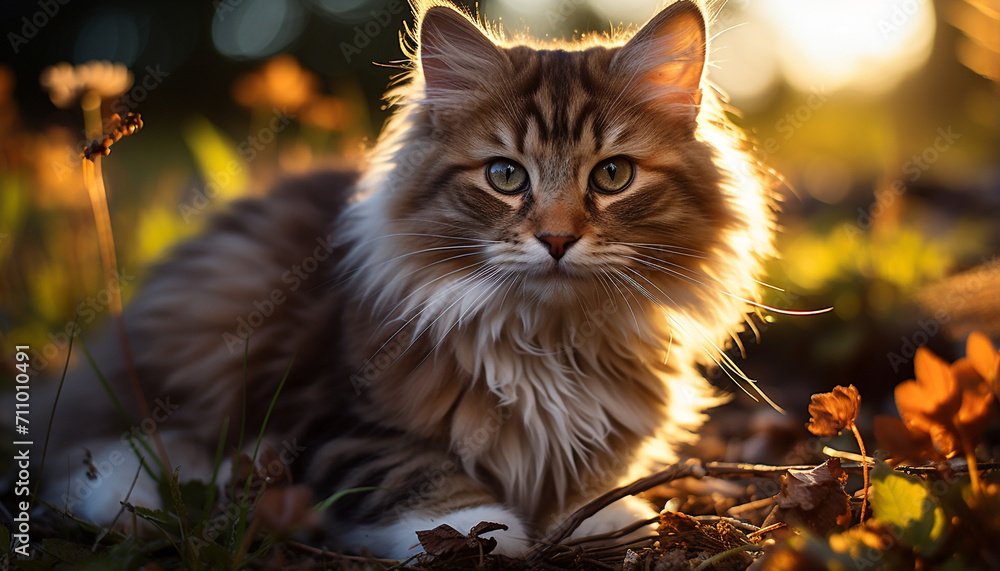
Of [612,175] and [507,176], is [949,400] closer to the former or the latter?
[612,175]

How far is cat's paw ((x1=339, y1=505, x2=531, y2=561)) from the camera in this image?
131 cm

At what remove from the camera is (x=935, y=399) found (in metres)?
0.95

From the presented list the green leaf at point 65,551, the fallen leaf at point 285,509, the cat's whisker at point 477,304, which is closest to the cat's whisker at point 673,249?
the cat's whisker at point 477,304

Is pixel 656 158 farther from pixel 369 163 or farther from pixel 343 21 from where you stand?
pixel 343 21

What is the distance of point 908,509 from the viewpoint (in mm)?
886

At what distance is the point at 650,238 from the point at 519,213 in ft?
1.07

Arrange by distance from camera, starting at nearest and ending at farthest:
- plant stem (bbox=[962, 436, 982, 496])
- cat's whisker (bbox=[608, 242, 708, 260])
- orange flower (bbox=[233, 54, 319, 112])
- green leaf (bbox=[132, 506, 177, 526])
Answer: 1. plant stem (bbox=[962, 436, 982, 496])
2. green leaf (bbox=[132, 506, 177, 526])
3. cat's whisker (bbox=[608, 242, 708, 260])
4. orange flower (bbox=[233, 54, 319, 112])

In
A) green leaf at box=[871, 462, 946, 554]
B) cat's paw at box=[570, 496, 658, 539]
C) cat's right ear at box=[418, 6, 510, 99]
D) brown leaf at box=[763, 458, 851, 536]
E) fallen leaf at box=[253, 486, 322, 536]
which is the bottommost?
cat's paw at box=[570, 496, 658, 539]

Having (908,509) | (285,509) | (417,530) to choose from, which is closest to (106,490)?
(417,530)

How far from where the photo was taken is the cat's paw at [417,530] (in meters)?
1.31

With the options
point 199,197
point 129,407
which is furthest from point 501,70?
point 199,197

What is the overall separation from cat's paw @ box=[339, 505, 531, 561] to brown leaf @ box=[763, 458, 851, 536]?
538 millimetres

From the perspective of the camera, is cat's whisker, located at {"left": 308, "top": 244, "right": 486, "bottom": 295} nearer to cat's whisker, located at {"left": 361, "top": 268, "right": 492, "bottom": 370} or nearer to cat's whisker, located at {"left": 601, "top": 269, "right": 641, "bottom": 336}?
cat's whisker, located at {"left": 361, "top": 268, "right": 492, "bottom": 370}

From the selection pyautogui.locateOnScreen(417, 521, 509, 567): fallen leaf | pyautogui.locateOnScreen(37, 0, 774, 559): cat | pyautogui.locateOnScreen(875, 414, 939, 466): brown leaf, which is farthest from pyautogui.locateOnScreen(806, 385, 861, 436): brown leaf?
pyautogui.locateOnScreen(417, 521, 509, 567): fallen leaf
